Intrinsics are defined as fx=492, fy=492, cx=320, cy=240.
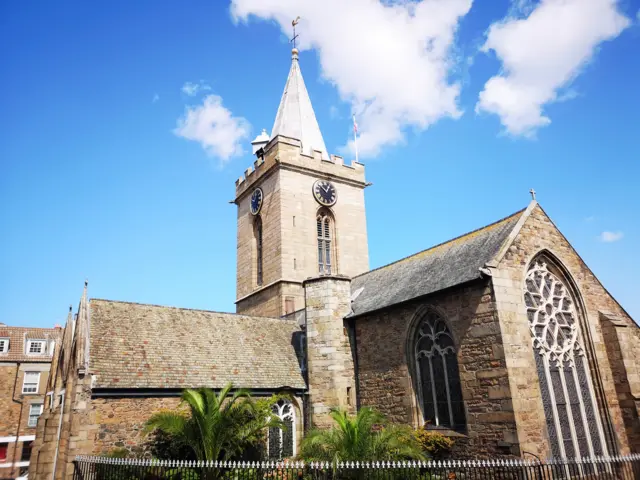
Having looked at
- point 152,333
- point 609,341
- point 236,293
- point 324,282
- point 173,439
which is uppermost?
point 236,293

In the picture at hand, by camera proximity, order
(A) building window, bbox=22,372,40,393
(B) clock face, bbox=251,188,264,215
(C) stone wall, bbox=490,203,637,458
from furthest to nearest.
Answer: (A) building window, bbox=22,372,40,393 < (B) clock face, bbox=251,188,264,215 < (C) stone wall, bbox=490,203,637,458

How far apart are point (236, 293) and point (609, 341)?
24.2 metres

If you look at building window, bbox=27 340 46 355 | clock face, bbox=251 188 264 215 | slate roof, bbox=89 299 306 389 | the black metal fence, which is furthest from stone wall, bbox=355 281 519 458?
building window, bbox=27 340 46 355

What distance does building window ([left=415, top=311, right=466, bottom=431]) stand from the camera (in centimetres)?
1608

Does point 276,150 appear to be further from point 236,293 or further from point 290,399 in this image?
point 290,399

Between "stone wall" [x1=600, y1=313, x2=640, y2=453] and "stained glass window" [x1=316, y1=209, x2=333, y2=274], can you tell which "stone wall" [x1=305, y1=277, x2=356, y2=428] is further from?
"stained glass window" [x1=316, y1=209, x2=333, y2=274]

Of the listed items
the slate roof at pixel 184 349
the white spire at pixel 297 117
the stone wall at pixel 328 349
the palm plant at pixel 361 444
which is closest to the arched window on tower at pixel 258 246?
the white spire at pixel 297 117

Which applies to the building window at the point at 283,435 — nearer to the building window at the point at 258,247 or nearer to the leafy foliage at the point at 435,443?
the leafy foliage at the point at 435,443

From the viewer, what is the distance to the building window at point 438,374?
16.1 meters

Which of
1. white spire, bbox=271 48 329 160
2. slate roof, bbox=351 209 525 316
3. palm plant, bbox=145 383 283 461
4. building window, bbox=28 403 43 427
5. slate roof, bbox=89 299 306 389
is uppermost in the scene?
white spire, bbox=271 48 329 160

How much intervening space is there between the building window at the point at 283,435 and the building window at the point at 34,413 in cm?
2323

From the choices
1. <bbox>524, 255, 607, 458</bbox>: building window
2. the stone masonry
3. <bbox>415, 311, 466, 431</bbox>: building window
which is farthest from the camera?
the stone masonry

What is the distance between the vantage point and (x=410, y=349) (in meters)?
17.8

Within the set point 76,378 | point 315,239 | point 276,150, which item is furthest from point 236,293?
point 76,378
